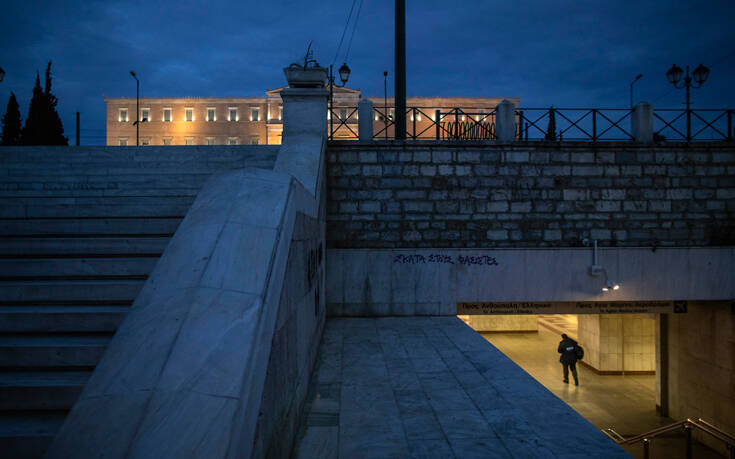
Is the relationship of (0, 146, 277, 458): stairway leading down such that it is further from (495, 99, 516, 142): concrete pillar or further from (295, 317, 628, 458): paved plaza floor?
(495, 99, 516, 142): concrete pillar

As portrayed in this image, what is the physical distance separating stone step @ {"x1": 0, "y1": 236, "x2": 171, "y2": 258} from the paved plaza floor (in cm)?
242

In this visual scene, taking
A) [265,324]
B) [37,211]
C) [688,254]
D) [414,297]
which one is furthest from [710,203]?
[37,211]

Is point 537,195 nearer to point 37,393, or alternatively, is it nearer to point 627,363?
point 627,363

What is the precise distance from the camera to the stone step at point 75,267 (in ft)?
12.3

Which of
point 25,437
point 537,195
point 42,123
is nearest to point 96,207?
point 25,437

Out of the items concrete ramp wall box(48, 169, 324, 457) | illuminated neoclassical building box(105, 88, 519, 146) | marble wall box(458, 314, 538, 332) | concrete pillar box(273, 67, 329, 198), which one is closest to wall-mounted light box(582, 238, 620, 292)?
concrete pillar box(273, 67, 329, 198)

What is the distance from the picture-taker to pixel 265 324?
2445 millimetres

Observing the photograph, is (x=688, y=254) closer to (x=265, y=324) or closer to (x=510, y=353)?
(x=510, y=353)

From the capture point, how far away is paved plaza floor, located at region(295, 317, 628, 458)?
3494mm

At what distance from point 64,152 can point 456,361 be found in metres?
8.27

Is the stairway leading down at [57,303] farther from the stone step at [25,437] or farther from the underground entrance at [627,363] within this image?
the underground entrance at [627,363]

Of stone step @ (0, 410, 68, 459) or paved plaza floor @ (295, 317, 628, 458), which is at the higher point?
stone step @ (0, 410, 68, 459)

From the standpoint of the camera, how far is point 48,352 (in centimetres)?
292

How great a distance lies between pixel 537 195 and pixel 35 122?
95.1 feet
